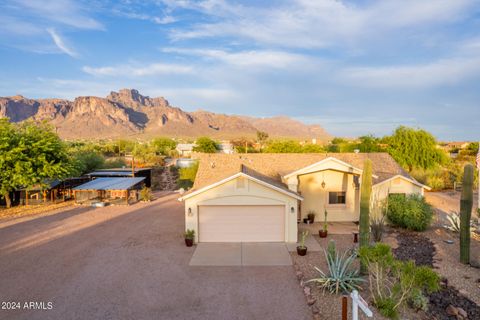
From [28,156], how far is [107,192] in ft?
22.4

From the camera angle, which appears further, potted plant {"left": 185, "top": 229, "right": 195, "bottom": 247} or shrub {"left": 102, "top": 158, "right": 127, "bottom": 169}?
shrub {"left": 102, "top": 158, "right": 127, "bottom": 169}

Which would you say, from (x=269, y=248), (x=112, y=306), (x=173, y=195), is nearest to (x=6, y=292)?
(x=112, y=306)

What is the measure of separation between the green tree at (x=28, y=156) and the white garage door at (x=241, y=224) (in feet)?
45.0

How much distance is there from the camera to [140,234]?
16.1 m

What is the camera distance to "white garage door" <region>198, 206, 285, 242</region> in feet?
48.8

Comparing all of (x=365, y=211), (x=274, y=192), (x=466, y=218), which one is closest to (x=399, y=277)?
(x=365, y=211)

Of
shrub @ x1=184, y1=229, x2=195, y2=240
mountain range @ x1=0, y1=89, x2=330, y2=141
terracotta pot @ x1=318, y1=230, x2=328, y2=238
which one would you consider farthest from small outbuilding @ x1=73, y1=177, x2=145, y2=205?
mountain range @ x1=0, y1=89, x2=330, y2=141

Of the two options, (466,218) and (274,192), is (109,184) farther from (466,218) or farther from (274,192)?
(466,218)

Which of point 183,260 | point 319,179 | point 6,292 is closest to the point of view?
point 6,292

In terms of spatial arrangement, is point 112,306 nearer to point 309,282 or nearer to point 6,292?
point 6,292

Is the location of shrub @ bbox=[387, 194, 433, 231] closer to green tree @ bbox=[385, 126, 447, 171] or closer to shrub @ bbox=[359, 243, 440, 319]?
shrub @ bbox=[359, 243, 440, 319]

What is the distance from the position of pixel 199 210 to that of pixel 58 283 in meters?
6.51

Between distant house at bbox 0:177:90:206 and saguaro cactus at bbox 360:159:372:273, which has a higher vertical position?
saguaro cactus at bbox 360:159:372:273

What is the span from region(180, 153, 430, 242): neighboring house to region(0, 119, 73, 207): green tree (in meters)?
11.2
